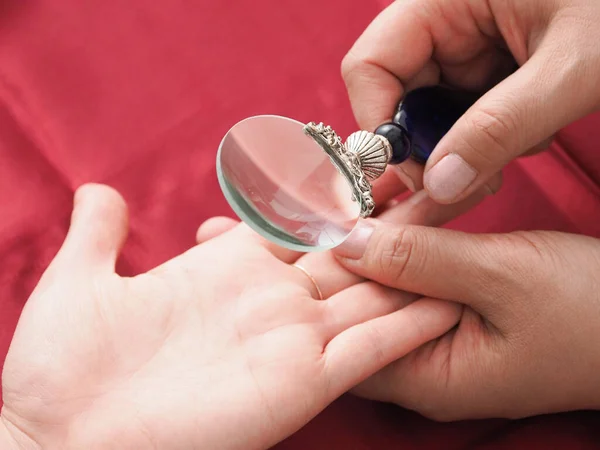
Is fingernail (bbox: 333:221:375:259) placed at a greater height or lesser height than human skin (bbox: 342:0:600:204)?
lesser

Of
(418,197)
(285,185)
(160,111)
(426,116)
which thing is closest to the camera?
(285,185)

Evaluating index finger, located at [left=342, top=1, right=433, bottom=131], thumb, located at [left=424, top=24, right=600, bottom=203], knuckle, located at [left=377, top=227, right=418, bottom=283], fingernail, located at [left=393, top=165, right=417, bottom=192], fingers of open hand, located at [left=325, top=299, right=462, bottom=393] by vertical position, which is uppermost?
index finger, located at [left=342, top=1, right=433, bottom=131]

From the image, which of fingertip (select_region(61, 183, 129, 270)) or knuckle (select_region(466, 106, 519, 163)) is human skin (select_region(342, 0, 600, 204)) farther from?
fingertip (select_region(61, 183, 129, 270))

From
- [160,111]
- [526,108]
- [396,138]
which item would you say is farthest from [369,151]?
[160,111]

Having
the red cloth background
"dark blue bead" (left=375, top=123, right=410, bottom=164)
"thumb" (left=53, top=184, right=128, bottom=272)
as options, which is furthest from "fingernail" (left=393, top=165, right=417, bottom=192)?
"thumb" (left=53, top=184, right=128, bottom=272)

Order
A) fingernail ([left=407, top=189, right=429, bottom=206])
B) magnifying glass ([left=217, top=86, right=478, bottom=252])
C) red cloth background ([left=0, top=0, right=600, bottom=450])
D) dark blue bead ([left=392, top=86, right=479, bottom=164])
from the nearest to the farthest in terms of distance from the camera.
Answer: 1. magnifying glass ([left=217, top=86, right=478, bottom=252])
2. dark blue bead ([left=392, top=86, right=479, bottom=164])
3. fingernail ([left=407, top=189, right=429, bottom=206])
4. red cloth background ([left=0, top=0, right=600, bottom=450])

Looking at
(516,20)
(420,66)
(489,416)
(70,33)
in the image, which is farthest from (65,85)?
(489,416)

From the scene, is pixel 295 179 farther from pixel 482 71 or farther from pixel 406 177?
pixel 482 71
